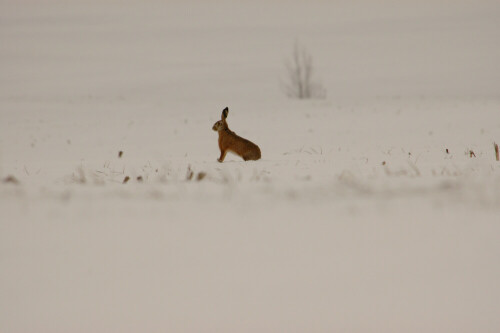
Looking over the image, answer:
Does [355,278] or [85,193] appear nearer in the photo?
[355,278]

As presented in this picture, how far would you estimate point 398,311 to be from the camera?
2836 millimetres

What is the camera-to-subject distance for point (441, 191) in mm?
4809

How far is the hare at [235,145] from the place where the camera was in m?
8.81

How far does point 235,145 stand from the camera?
8836 millimetres

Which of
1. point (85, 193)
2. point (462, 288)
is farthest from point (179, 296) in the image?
point (85, 193)

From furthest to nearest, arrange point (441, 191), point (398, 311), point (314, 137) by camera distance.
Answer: point (314, 137) → point (441, 191) → point (398, 311)

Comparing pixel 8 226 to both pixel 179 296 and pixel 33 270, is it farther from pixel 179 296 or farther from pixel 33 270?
pixel 179 296

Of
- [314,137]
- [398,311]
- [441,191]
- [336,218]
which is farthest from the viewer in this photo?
[314,137]

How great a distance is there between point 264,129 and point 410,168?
14169 millimetres

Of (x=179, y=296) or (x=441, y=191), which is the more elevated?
(x=441, y=191)

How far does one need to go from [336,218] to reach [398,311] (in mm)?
1198

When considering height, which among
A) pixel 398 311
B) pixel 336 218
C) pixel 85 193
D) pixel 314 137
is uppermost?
pixel 314 137

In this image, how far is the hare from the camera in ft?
28.9

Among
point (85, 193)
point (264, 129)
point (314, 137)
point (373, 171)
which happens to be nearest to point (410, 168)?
point (373, 171)
